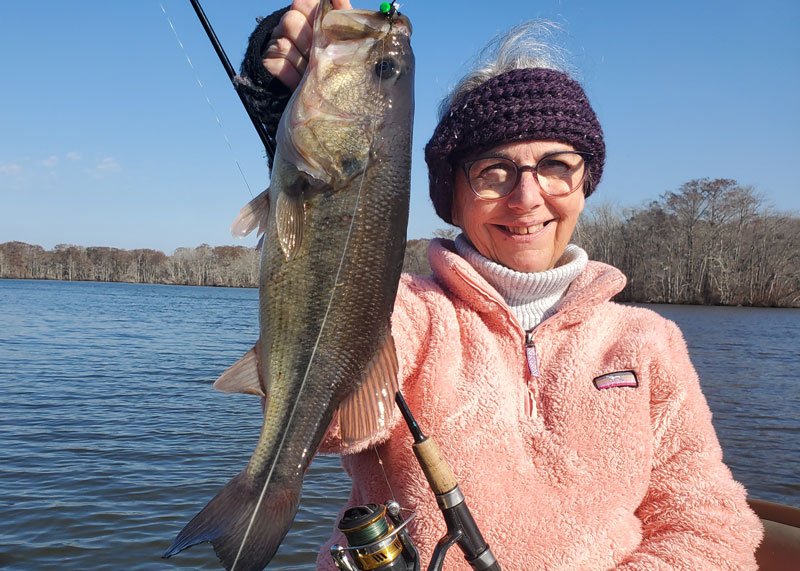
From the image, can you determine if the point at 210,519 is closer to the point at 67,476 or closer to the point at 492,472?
the point at 492,472

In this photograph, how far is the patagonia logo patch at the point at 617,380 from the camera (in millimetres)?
2352

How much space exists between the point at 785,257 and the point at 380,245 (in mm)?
59627

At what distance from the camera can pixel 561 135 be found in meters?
2.42

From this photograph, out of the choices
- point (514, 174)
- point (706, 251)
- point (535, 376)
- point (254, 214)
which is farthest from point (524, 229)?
point (706, 251)

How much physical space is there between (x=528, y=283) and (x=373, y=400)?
36.4 inches

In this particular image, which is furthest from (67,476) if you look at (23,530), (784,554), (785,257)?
(785,257)

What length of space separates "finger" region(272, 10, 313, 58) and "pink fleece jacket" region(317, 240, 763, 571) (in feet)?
3.25

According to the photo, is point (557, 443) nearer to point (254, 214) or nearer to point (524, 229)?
point (524, 229)

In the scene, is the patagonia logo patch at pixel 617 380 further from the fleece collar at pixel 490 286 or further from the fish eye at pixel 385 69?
the fish eye at pixel 385 69

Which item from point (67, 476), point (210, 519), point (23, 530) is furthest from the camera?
point (67, 476)

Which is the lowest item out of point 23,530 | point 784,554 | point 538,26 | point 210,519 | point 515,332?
point 23,530

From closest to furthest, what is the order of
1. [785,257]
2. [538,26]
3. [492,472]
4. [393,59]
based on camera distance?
[393,59] → [492,472] → [538,26] → [785,257]

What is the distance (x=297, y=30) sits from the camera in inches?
76.9

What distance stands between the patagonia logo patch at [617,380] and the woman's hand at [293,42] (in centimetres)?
161
